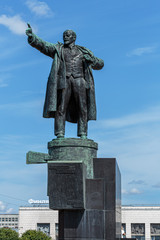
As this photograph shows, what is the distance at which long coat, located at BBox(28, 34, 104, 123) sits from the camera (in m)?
13.3

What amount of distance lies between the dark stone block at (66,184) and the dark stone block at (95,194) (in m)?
0.32

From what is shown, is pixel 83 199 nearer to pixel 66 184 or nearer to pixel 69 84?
pixel 66 184

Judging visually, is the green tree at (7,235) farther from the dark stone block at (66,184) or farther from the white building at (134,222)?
the dark stone block at (66,184)

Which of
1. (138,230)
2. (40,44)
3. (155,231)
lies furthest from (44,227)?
(40,44)

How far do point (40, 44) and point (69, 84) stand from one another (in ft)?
4.61

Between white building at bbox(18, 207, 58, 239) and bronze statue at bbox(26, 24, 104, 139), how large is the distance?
8702 centimetres

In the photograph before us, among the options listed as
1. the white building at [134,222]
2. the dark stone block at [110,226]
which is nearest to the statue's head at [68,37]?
the dark stone block at [110,226]

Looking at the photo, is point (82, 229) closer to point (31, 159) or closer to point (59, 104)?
point (31, 159)

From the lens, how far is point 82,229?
12.0 meters

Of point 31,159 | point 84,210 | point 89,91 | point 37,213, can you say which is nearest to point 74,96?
point 89,91

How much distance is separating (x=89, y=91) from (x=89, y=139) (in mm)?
1517

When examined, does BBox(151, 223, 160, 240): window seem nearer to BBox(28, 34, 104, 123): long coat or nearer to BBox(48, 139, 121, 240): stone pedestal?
BBox(28, 34, 104, 123): long coat

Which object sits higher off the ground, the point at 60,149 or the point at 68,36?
the point at 68,36

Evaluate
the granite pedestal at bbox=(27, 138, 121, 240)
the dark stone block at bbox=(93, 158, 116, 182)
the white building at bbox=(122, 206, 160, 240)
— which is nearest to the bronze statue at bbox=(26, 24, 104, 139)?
the dark stone block at bbox=(93, 158, 116, 182)
